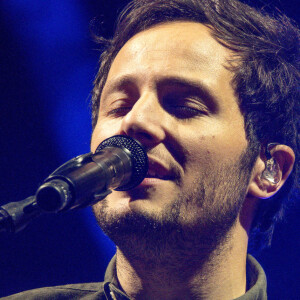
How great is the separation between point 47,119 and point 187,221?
1564mm

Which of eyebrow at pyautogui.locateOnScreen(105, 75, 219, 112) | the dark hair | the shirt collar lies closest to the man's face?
eyebrow at pyautogui.locateOnScreen(105, 75, 219, 112)

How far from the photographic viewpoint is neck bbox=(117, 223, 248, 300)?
1520 mm

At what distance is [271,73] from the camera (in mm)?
2002

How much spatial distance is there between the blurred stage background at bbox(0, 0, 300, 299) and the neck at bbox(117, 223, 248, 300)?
3.04 feet

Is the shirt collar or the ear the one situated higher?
Answer: the ear

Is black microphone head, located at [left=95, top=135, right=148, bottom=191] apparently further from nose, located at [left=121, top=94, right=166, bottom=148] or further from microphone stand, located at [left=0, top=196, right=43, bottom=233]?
microphone stand, located at [left=0, top=196, right=43, bottom=233]

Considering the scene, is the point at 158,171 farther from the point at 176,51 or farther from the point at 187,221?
the point at 176,51

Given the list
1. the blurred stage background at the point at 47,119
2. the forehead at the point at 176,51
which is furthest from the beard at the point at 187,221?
the blurred stage background at the point at 47,119

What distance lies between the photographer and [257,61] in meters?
1.91

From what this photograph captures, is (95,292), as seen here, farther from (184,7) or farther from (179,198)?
(184,7)

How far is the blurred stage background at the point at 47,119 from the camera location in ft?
8.11

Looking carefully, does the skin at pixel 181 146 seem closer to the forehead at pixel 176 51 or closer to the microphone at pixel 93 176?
the forehead at pixel 176 51

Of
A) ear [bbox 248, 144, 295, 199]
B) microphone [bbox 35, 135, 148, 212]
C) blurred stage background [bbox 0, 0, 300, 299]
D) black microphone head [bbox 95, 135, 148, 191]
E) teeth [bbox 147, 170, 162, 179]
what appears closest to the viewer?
microphone [bbox 35, 135, 148, 212]

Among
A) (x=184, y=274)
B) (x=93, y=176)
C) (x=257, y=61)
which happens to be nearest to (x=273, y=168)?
(x=257, y=61)
